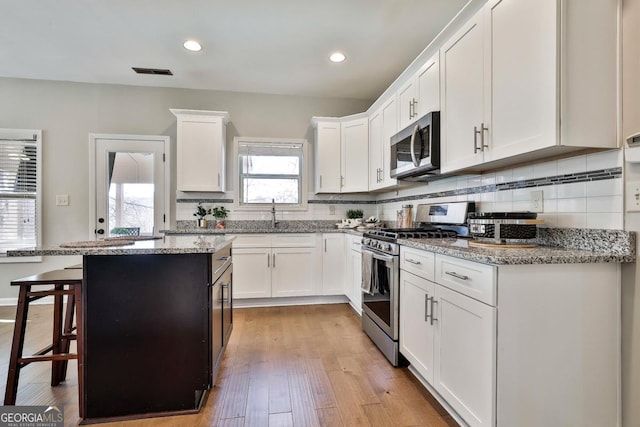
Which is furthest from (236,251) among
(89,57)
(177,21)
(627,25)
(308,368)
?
(627,25)

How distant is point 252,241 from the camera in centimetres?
351

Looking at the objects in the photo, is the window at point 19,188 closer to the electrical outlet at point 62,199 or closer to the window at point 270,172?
the electrical outlet at point 62,199

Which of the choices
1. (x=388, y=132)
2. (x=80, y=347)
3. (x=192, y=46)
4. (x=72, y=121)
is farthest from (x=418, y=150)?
(x=72, y=121)

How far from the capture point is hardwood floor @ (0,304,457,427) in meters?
1.63

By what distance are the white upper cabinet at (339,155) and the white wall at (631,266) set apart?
259cm

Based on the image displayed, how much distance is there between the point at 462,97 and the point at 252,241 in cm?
254

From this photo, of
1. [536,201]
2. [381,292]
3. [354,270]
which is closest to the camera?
[536,201]

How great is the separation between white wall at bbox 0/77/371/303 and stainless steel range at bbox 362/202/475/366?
8.95 ft

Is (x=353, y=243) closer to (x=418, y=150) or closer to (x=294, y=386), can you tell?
(x=418, y=150)

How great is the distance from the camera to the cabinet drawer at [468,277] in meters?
1.27

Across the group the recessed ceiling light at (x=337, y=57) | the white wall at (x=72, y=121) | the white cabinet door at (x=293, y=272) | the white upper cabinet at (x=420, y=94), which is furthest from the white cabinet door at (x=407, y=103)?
the white wall at (x=72, y=121)

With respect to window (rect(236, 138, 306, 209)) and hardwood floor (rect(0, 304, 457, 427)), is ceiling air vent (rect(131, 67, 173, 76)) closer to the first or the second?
window (rect(236, 138, 306, 209))

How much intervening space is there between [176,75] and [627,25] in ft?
12.6

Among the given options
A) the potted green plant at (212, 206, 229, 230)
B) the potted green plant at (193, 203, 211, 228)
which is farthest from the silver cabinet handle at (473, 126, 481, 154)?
the potted green plant at (193, 203, 211, 228)
